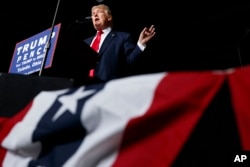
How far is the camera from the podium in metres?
1.67

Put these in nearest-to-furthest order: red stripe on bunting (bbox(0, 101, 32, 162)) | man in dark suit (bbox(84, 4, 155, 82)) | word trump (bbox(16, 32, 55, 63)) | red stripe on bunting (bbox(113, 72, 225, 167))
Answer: red stripe on bunting (bbox(113, 72, 225, 167))
red stripe on bunting (bbox(0, 101, 32, 162))
word trump (bbox(16, 32, 55, 63))
man in dark suit (bbox(84, 4, 155, 82))

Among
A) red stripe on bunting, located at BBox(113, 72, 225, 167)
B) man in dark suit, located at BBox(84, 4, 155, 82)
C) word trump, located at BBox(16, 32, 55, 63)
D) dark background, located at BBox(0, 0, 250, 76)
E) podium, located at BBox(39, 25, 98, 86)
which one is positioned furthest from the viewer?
dark background, located at BBox(0, 0, 250, 76)

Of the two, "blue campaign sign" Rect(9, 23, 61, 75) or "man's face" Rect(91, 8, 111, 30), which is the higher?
"man's face" Rect(91, 8, 111, 30)

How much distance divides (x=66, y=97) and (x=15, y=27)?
9.53 feet

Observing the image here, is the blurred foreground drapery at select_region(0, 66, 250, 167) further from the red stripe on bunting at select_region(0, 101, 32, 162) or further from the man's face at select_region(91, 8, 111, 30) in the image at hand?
the man's face at select_region(91, 8, 111, 30)

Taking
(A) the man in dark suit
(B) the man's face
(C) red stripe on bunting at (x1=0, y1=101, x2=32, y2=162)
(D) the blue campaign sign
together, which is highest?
(B) the man's face

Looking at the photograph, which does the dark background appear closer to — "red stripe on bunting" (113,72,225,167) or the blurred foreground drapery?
the blurred foreground drapery

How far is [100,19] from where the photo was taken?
7.95 ft

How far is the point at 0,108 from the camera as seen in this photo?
1.35 metres

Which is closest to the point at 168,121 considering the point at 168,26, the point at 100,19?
the point at 100,19

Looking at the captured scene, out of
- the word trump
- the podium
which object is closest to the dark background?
the word trump

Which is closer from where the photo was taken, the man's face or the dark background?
the man's face

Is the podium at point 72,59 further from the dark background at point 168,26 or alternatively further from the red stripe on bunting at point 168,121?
the dark background at point 168,26

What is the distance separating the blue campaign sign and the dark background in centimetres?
134
